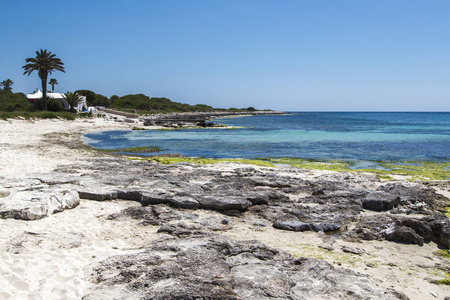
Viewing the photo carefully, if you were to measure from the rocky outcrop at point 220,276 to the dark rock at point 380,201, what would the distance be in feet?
16.2

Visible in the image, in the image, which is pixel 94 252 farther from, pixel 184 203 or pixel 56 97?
pixel 56 97

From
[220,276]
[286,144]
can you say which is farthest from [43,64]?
[220,276]

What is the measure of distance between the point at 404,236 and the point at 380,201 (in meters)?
2.48

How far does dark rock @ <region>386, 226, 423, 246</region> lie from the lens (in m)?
7.76

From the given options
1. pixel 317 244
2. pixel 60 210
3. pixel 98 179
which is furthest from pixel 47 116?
pixel 317 244

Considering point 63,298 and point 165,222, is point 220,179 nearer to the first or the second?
point 165,222

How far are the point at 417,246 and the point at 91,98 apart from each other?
93417 mm

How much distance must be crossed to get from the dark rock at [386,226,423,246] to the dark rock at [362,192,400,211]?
7.19ft

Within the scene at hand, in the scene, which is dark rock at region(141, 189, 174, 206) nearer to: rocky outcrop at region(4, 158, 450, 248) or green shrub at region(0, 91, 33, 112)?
rocky outcrop at region(4, 158, 450, 248)

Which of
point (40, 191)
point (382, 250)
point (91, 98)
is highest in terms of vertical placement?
point (91, 98)

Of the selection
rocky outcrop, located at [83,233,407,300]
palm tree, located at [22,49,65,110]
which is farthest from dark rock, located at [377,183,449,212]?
palm tree, located at [22,49,65,110]

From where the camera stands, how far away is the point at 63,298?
4.77 metres

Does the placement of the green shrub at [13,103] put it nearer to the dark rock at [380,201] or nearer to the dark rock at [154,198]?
the dark rock at [154,198]

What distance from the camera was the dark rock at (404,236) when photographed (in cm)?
776
